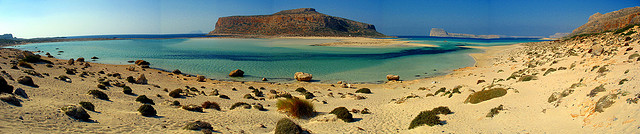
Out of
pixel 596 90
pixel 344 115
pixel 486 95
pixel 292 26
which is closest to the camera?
pixel 596 90

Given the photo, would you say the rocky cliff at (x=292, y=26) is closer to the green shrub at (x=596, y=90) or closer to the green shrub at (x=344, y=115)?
the green shrub at (x=344, y=115)

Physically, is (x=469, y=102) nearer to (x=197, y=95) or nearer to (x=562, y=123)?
(x=562, y=123)

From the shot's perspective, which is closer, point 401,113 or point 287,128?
point 287,128

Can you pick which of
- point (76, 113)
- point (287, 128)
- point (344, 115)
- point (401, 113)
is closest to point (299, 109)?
point (344, 115)

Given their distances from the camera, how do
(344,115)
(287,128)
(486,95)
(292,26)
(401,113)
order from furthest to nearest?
(292,26) → (486,95) → (401,113) → (344,115) → (287,128)

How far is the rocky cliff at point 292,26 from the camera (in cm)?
14675

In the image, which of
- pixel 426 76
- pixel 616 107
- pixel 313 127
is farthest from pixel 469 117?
pixel 426 76

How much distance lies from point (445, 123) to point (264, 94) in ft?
36.9

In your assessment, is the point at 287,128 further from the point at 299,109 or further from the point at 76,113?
the point at 76,113

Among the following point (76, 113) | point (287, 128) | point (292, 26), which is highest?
point (292, 26)

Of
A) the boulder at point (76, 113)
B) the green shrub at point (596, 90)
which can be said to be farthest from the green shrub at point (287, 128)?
the green shrub at point (596, 90)

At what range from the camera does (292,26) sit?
153m

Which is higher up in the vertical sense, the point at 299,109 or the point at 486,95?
the point at 486,95

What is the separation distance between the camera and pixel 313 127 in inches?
400
